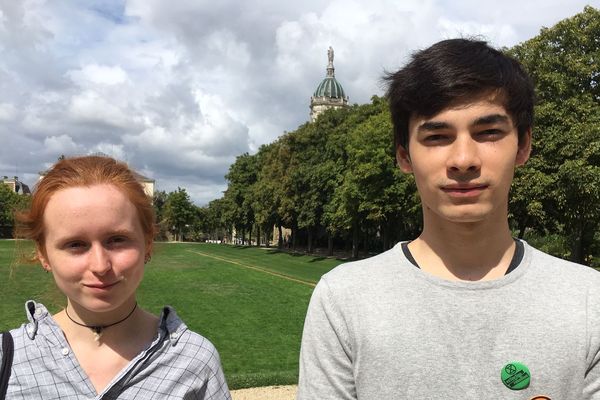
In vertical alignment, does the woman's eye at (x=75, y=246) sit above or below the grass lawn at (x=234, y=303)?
above

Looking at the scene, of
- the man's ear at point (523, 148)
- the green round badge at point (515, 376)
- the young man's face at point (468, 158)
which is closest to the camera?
the green round badge at point (515, 376)

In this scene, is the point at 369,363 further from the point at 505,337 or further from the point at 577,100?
the point at 577,100

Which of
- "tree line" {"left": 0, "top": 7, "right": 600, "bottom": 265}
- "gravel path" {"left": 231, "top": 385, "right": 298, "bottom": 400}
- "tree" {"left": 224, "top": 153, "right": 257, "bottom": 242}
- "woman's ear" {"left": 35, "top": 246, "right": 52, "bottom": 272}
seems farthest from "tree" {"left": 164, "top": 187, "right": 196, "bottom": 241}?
"woman's ear" {"left": 35, "top": 246, "right": 52, "bottom": 272}

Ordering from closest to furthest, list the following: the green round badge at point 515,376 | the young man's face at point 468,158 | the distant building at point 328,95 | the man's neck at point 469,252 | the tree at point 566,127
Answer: the green round badge at point 515,376
the young man's face at point 468,158
the man's neck at point 469,252
the tree at point 566,127
the distant building at point 328,95

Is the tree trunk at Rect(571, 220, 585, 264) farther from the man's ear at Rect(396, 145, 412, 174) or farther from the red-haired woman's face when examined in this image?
the red-haired woman's face

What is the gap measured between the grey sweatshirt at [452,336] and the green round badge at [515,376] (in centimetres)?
2

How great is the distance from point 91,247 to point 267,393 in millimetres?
7136

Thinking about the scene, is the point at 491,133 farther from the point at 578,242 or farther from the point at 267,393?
the point at 578,242

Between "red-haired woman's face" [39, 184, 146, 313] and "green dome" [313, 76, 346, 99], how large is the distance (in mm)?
111282

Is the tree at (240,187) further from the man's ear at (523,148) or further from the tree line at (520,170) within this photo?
the man's ear at (523,148)

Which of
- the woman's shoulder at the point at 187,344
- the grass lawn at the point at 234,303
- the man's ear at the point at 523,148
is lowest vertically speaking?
the grass lawn at the point at 234,303

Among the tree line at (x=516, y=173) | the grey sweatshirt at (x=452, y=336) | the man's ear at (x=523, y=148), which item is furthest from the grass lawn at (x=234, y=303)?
the tree line at (x=516, y=173)

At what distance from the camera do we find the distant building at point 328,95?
360 ft

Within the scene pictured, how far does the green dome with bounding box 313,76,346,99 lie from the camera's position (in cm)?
11156
